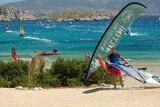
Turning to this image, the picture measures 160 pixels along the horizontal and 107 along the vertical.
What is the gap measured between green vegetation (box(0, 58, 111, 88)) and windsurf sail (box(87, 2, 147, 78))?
1784 millimetres

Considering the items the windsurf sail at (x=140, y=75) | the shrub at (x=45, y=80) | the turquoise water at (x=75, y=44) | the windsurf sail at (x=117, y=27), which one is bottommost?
the turquoise water at (x=75, y=44)

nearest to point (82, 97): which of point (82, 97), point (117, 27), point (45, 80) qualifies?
point (82, 97)

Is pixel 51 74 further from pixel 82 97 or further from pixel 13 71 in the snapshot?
pixel 82 97

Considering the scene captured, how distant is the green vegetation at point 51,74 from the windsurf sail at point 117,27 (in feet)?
5.85

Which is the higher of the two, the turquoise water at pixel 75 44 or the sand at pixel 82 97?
the sand at pixel 82 97

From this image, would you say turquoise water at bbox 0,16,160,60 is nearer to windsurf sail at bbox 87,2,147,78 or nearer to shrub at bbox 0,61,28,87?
shrub at bbox 0,61,28,87

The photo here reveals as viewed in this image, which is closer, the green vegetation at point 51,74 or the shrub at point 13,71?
the green vegetation at point 51,74

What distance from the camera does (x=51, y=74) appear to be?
20625mm

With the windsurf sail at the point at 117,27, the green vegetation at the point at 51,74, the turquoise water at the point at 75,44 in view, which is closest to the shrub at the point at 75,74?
the green vegetation at the point at 51,74

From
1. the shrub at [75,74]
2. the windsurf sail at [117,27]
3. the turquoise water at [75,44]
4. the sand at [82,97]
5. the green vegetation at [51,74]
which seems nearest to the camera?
the sand at [82,97]

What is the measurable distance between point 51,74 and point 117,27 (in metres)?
3.45

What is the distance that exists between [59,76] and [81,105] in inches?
202

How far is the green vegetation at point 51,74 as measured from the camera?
19969 mm

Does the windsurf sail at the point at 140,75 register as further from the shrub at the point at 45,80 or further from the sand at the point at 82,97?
the shrub at the point at 45,80
